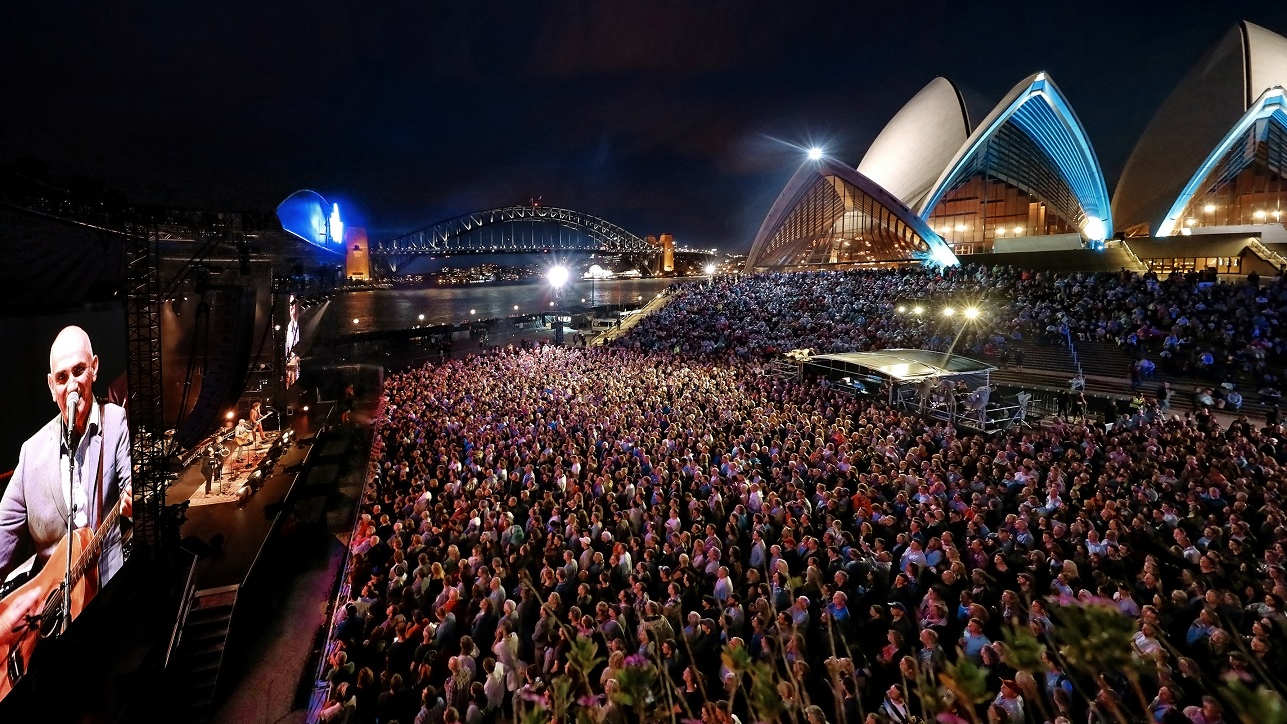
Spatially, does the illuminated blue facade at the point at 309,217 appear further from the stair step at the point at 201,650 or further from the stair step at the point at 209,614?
the stair step at the point at 201,650

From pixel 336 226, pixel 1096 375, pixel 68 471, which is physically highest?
pixel 336 226

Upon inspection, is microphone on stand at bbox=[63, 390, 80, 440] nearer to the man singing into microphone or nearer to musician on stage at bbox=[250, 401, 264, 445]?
the man singing into microphone

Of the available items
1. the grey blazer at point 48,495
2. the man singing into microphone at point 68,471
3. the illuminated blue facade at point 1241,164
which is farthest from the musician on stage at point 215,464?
the illuminated blue facade at point 1241,164

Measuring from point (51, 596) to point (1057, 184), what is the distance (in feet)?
133

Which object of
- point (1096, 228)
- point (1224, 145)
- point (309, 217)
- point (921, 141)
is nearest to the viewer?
point (309, 217)

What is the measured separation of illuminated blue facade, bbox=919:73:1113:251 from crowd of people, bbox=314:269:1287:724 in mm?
24409

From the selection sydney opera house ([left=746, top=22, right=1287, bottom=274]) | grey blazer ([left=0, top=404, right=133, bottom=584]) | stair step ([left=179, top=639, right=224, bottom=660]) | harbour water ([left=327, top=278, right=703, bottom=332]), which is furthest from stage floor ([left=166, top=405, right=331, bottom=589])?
harbour water ([left=327, top=278, right=703, bottom=332])

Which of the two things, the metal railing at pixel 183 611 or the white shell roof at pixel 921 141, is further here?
the white shell roof at pixel 921 141

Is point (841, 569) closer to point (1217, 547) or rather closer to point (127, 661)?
point (1217, 547)

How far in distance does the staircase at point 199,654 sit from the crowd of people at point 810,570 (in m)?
1.44

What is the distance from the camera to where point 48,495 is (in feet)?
13.3

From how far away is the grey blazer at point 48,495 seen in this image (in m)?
3.69

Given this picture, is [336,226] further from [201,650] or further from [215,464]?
[201,650]

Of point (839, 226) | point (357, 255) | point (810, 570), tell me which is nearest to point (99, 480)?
point (810, 570)
